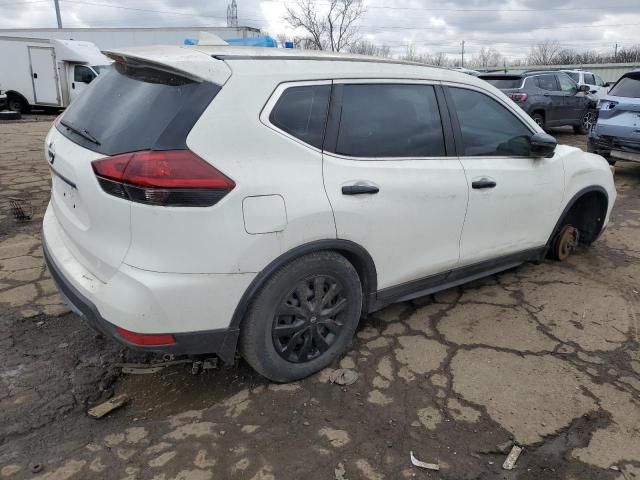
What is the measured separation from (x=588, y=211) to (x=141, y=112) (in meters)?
3.98

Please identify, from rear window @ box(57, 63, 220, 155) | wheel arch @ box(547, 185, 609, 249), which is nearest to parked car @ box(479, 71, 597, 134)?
wheel arch @ box(547, 185, 609, 249)

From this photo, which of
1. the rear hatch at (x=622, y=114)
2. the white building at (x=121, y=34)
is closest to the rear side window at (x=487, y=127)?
the rear hatch at (x=622, y=114)

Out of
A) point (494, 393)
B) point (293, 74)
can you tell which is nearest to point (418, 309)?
point (494, 393)

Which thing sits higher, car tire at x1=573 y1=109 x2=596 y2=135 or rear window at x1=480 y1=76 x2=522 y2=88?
rear window at x1=480 y1=76 x2=522 y2=88

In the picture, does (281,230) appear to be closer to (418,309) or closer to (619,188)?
(418,309)

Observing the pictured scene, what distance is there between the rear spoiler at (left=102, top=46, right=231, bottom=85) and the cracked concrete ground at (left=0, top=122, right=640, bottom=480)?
161 centimetres

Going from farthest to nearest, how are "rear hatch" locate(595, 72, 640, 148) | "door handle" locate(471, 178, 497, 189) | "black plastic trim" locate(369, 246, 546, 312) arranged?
"rear hatch" locate(595, 72, 640, 148), "door handle" locate(471, 178, 497, 189), "black plastic trim" locate(369, 246, 546, 312)

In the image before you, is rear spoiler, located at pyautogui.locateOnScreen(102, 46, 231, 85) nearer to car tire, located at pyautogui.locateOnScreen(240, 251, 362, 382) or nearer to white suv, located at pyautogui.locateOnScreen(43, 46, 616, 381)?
white suv, located at pyautogui.locateOnScreen(43, 46, 616, 381)

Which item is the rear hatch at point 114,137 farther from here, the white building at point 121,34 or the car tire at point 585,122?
the white building at point 121,34

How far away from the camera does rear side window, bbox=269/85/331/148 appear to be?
2496 mm

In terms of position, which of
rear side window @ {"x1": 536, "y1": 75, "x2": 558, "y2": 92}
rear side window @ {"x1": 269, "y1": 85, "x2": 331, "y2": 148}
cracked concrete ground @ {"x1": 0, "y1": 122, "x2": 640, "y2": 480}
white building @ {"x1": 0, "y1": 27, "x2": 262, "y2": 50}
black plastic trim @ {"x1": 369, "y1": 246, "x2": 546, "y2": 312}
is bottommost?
cracked concrete ground @ {"x1": 0, "y1": 122, "x2": 640, "y2": 480}

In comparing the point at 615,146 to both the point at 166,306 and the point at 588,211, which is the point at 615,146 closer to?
→ the point at 588,211

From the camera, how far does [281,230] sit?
2.39 metres

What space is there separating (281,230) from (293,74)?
31.5 inches
